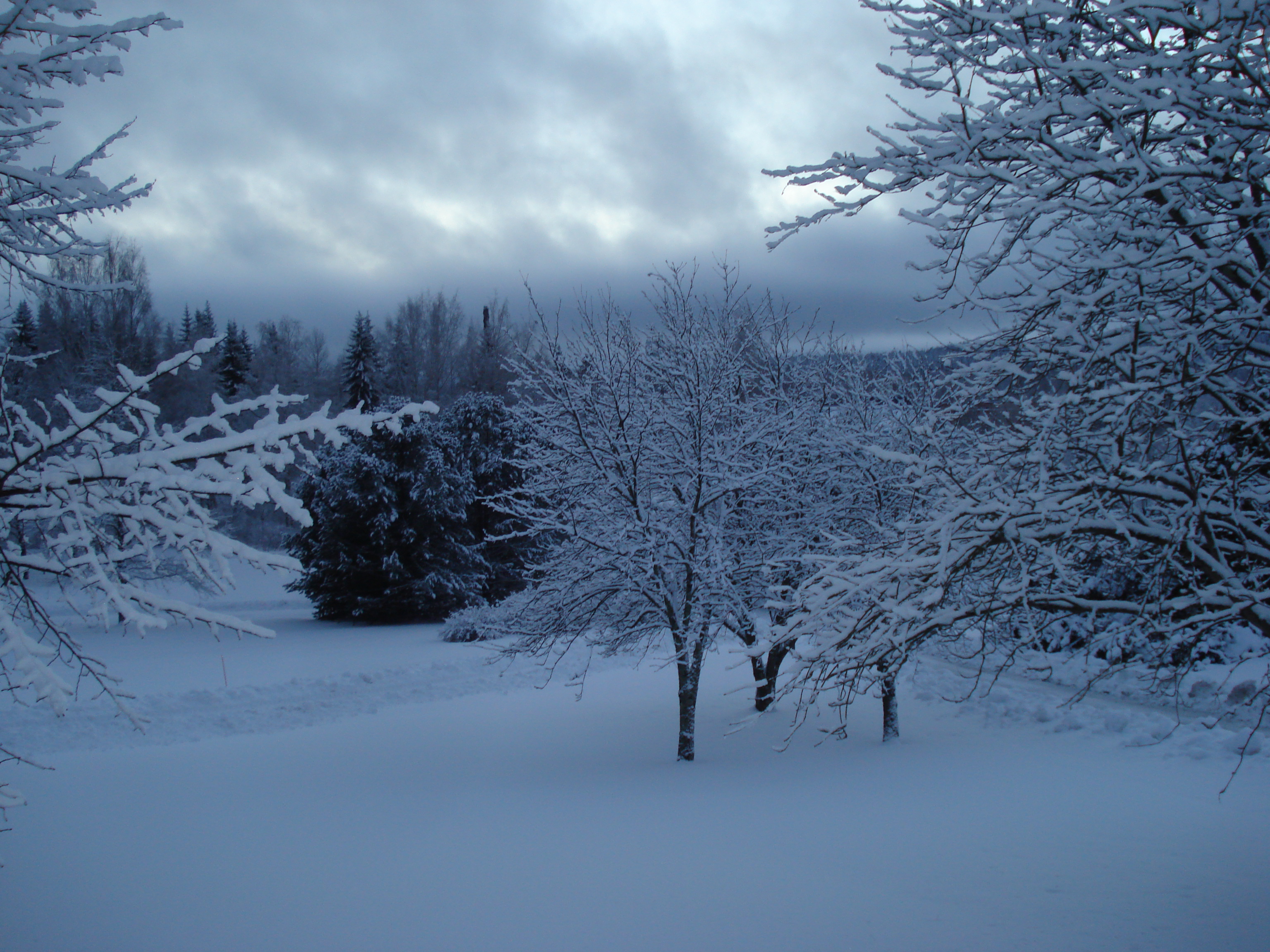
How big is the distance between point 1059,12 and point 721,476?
6.00 metres

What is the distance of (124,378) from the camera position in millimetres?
2961

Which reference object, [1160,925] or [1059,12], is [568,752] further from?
[1059,12]

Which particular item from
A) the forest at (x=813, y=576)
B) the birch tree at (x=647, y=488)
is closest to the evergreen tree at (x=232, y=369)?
the forest at (x=813, y=576)

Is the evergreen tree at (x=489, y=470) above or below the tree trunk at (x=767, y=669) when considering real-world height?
above

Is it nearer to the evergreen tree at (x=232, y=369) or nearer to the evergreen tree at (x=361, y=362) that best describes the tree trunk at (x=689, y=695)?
the evergreen tree at (x=361, y=362)

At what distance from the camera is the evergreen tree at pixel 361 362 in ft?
114

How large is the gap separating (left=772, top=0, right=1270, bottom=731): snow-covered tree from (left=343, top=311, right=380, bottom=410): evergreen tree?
108 feet

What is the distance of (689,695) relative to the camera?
9336 mm

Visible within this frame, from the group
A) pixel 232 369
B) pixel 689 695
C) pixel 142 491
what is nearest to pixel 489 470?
pixel 689 695

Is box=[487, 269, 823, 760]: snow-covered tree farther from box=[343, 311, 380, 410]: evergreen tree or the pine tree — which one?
the pine tree

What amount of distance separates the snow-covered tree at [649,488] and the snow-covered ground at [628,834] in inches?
71.6

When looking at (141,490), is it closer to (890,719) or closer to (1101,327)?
(1101,327)

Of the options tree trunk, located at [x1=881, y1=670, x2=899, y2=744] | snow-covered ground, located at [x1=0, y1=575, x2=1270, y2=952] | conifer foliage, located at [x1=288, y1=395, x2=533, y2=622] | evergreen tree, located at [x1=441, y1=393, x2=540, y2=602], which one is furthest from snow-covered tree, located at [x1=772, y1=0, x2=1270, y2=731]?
evergreen tree, located at [x1=441, y1=393, x2=540, y2=602]

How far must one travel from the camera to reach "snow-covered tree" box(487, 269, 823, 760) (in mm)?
8898
